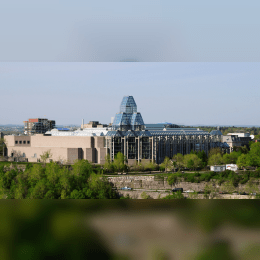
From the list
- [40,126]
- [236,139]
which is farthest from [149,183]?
[40,126]

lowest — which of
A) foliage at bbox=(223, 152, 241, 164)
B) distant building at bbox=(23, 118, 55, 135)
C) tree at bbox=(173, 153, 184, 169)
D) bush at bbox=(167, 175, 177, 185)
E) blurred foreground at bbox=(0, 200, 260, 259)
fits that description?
tree at bbox=(173, 153, 184, 169)

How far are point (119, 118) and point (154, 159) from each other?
9.29 ft

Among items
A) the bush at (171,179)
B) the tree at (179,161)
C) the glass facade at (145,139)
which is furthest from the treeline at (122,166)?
the bush at (171,179)

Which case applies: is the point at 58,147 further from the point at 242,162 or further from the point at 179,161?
the point at 242,162

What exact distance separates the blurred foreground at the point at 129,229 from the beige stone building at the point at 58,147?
570 inches

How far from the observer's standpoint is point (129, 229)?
48.9 inches

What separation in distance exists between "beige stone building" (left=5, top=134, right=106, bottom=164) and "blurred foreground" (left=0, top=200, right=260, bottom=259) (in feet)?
47.5

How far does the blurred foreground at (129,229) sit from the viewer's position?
47.9 inches

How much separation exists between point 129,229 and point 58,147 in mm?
16041

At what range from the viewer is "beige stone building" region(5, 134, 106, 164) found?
16.3 metres

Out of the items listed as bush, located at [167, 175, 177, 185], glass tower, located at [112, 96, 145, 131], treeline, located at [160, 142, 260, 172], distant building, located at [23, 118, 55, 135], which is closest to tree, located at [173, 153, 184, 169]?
treeline, located at [160, 142, 260, 172]

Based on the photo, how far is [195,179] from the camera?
395 inches

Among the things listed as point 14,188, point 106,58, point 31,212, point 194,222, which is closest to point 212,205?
point 194,222

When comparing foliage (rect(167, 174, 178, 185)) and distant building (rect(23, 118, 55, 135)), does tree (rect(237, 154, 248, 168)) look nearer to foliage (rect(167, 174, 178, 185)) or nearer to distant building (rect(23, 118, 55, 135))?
foliage (rect(167, 174, 178, 185))
